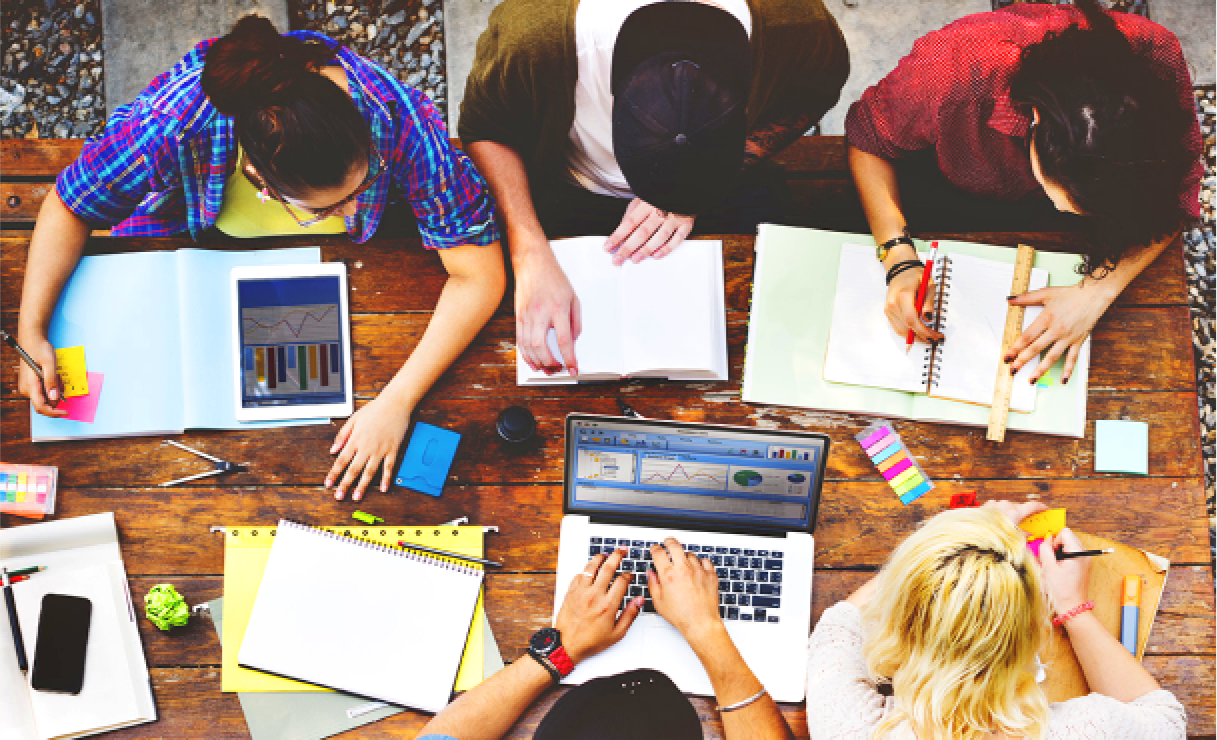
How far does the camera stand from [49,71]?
2.46 metres

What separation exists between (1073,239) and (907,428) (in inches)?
22.4

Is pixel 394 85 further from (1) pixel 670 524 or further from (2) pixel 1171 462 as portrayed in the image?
(2) pixel 1171 462

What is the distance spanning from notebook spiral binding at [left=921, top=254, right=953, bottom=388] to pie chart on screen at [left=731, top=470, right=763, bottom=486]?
0.43 metres

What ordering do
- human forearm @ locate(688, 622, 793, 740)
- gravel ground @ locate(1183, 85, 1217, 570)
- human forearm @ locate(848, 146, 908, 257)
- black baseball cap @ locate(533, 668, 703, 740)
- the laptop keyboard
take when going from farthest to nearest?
gravel ground @ locate(1183, 85, 1217, 570), human forearm @ locate(848, 146, 908, 257), the laptop keyboard, human forearm @ locate(688, 622, 793, 740), black baseball cap @ locate(533, 668, 703, 740)

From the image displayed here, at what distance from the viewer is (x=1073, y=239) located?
169 centimetres

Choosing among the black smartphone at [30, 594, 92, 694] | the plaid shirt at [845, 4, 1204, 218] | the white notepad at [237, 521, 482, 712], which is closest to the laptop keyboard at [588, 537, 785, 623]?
the white notepad at [237, 521, 482, 712]

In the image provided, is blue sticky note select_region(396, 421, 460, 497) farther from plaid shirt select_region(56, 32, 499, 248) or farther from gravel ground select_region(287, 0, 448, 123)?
gravel ground select_region(287, 0, 448, 123)

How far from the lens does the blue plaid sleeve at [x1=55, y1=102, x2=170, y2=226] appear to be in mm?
1432

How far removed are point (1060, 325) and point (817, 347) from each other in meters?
0.50

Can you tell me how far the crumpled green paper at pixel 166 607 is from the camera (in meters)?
1.50

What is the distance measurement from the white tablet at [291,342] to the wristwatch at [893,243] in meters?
1.16

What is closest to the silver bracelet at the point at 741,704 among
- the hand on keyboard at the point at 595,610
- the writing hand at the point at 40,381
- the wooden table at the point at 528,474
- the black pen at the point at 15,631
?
the wooden table at the point at 528,474

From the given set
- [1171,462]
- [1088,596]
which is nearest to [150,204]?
[1088,596]

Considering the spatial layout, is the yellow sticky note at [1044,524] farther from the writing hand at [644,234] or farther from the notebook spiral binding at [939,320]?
the writing hand at [644,234]
